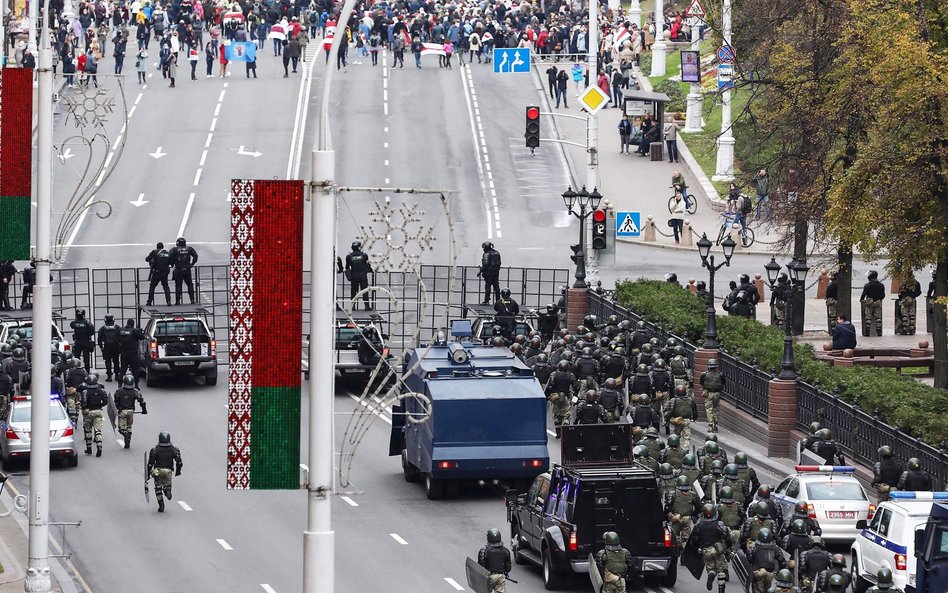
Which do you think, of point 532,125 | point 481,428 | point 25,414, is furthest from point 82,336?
point 481,428

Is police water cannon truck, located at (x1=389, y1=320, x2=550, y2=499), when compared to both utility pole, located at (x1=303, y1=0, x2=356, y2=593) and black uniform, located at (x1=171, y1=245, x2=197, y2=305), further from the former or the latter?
utility pole, located at (x1=303, y1=0, x2=356, y2=593)

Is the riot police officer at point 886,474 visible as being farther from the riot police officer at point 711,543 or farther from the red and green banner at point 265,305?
the red and green banner at point 265,305

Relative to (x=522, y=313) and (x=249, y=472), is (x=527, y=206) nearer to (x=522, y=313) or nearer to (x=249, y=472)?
(x=522, y=313)

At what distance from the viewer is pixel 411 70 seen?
90.2 meters

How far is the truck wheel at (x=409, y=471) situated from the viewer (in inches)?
1431

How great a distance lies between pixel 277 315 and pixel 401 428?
851 inches

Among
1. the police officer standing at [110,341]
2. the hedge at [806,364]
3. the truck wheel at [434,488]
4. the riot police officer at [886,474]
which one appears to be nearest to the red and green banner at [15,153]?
the truck wheel at [434,488]

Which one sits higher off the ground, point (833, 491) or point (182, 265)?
point (182, 265)

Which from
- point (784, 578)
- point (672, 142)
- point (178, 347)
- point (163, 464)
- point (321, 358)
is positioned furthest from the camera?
point (672, 142)

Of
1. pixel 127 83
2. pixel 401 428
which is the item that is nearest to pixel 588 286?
pixel 401 428

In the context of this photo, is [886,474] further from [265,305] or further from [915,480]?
[265,305]

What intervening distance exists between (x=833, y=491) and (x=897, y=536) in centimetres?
379

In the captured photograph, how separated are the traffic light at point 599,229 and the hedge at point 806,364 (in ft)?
4.36

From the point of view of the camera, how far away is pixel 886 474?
31125mm
